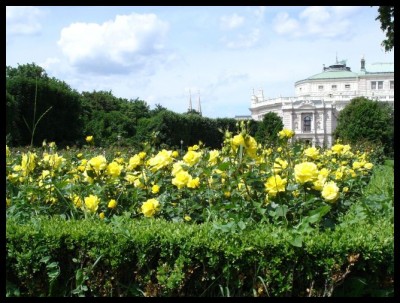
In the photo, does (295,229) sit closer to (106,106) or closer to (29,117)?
(29,117)

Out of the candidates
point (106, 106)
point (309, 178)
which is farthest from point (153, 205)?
point (106, 106)

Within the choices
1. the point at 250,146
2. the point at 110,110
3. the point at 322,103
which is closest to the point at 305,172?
the point at 250,146

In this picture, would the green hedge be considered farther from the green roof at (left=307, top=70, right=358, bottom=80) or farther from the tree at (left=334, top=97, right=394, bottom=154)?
the green roof at (left=307, top=70, right=358, bottom=80)

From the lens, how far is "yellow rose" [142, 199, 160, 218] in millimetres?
2928

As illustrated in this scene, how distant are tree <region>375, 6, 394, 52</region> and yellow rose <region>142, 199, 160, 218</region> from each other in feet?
29.2

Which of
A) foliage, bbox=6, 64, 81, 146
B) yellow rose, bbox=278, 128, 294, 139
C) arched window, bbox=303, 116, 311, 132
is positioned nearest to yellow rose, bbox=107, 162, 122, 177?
yellow rose, bbox=278, 128, 294, 139

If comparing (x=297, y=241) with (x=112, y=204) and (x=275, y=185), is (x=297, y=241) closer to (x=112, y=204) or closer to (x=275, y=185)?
(x=275, y=185)

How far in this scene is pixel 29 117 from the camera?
29.9 meters

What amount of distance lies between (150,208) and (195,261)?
57 centimetres

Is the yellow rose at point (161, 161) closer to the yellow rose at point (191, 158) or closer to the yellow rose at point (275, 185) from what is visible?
the yellow rose at point (191, 158)

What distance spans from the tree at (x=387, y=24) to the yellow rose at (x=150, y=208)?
8895 millimetres
